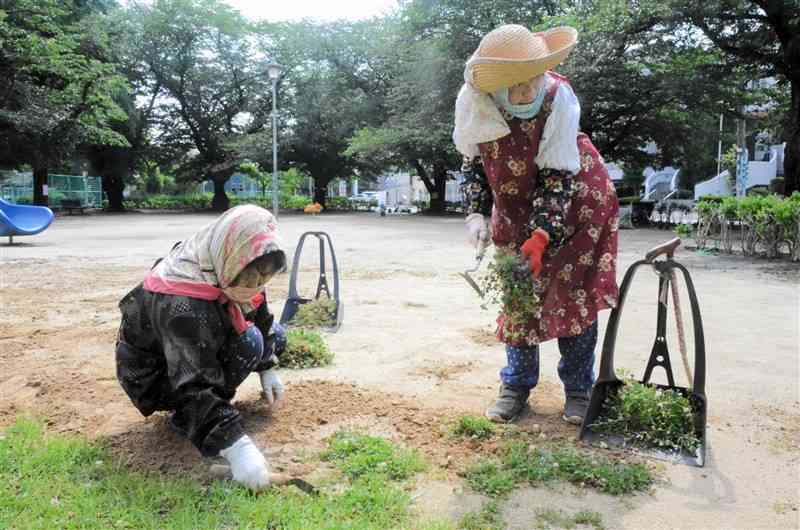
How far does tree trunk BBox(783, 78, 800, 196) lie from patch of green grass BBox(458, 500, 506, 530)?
56.6 ft

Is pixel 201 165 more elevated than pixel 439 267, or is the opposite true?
pixel 201 165

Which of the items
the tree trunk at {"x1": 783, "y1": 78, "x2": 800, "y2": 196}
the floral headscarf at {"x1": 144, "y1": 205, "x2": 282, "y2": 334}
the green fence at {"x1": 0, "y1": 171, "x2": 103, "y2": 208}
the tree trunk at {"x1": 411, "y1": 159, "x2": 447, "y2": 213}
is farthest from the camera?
the green fence at {"x1": 0, "y1": 171, "x2": 103, "y2": 208}

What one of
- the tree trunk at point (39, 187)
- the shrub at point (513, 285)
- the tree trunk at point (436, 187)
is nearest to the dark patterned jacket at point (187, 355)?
the shrub at point (513, 285)

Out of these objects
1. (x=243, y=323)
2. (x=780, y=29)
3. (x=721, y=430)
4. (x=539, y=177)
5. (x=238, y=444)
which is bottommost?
(x=721, y=430)

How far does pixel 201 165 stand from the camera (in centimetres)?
3684

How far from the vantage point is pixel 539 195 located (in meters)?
2.71

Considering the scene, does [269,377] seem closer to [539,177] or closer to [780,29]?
[539,177]

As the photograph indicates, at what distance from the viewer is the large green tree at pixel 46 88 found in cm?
2145

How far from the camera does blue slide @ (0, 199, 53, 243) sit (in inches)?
526

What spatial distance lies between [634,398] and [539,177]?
1.12 m

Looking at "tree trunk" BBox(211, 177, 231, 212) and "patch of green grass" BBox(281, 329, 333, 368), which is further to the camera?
"tree trunk" BBox(211, 177, 231, 212)

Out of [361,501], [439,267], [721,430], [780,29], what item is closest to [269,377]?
[361,501]

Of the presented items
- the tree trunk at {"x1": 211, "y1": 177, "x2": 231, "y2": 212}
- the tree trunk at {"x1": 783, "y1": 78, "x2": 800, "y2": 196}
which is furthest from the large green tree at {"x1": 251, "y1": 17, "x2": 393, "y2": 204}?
the tree trunk at {"x1": 783, "y1": 78, "x2": 800, "y2": 196}

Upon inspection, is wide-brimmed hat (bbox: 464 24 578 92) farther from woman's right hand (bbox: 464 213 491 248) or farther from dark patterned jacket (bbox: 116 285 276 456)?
dark patterned jacket (bbox: 116 285 276 456)
